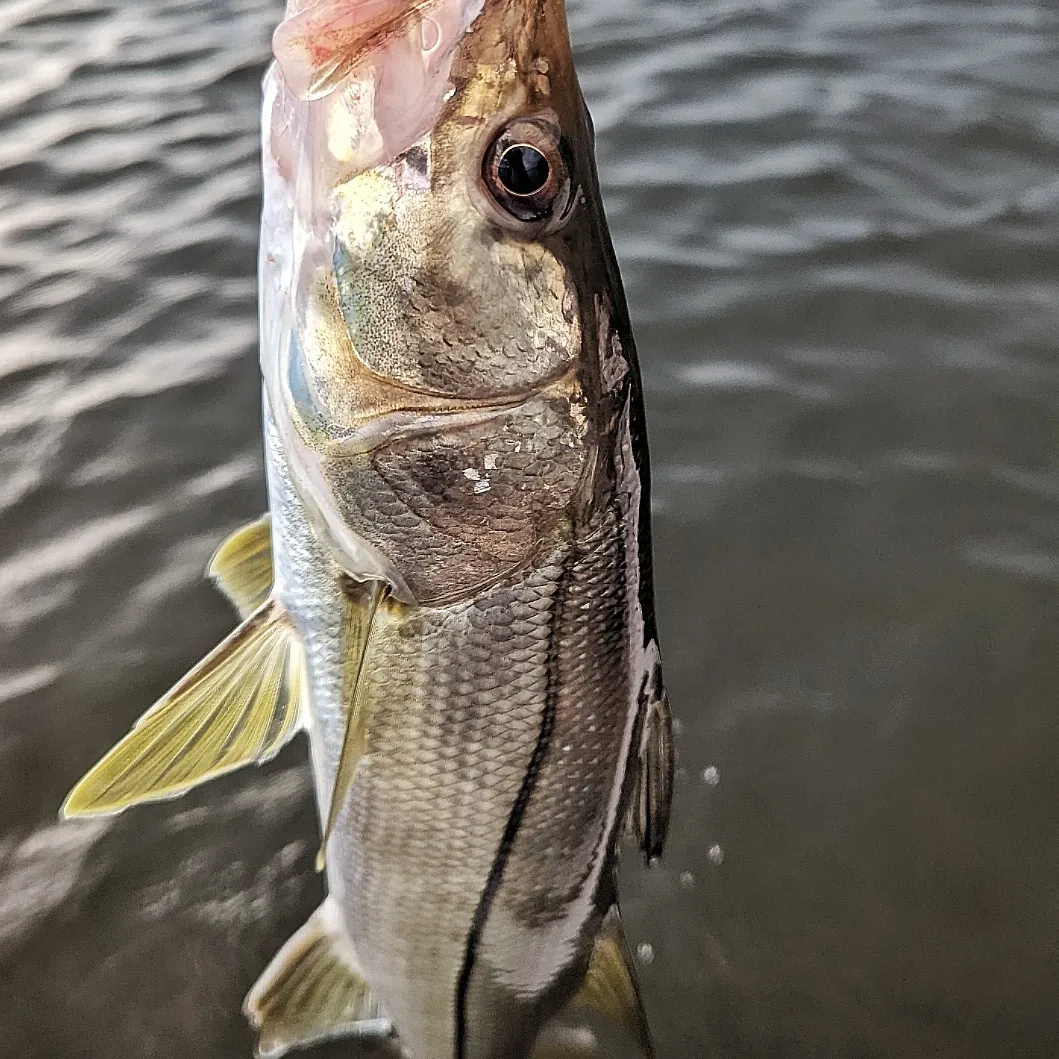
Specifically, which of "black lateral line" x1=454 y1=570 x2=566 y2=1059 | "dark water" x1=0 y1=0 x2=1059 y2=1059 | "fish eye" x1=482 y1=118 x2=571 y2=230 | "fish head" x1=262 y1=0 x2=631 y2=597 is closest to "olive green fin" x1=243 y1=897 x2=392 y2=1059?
"black lateral line" x1=454 y1=570 x2=566 y2=1059

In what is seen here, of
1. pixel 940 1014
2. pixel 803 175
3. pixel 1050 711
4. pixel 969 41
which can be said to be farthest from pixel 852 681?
pixel 969 41

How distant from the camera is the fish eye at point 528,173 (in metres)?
1.12

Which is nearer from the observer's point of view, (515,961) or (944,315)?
(515,961)

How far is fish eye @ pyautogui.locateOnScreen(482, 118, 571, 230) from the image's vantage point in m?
1.12

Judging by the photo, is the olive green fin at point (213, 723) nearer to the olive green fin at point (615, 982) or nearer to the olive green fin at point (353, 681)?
the olive green fin at point (353, 681)

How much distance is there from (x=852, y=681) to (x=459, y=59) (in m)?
1.81

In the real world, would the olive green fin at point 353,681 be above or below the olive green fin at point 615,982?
above

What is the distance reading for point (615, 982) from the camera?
1.51 meters

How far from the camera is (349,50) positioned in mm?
1066

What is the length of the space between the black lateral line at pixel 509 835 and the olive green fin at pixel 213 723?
1.09 ft

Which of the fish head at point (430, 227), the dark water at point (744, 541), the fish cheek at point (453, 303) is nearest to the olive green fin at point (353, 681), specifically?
Answer: the fish head at point (430, 227)

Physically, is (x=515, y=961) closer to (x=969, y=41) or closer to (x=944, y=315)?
(x=944, y=315)

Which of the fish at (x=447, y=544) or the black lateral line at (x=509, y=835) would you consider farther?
the black lateral line at (x=509, y=835)

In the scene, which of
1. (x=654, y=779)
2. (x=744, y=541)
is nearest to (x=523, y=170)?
(x=654, y=779)
